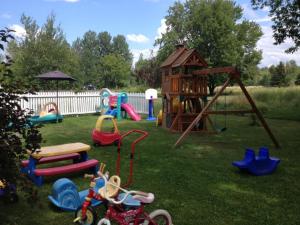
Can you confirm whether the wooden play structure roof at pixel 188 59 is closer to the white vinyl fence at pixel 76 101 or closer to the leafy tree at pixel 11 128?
the white vinyl fence at pixel 76 101

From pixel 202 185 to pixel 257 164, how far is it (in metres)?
1.47

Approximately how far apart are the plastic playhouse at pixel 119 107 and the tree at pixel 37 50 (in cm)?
1225

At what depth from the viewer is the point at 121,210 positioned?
145 inches

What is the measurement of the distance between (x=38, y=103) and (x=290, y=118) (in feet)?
44.3

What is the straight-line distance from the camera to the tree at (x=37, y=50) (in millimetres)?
26297

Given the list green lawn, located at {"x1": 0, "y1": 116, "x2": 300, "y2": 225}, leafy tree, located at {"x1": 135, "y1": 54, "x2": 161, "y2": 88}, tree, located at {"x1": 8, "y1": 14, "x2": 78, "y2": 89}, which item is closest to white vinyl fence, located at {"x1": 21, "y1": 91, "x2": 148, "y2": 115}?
green lawn, located at {"x1": 0, "y1": 116, "x2": 300, "y2": 225}

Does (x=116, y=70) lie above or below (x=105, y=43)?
below

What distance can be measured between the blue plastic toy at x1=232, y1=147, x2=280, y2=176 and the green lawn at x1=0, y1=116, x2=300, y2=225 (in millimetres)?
158

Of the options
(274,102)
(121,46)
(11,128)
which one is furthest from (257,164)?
(121,46)

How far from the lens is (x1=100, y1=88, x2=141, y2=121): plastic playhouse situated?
1534 cm

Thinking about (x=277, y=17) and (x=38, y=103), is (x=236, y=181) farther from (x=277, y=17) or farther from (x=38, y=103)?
(x=38, y=103)

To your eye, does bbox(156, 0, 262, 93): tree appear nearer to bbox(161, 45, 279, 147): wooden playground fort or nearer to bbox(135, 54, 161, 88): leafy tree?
bbox(135, 54, 161, 88): leafy tree

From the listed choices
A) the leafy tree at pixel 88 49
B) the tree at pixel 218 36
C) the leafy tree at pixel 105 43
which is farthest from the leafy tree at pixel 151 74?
the leafy tree at pixel 105 43

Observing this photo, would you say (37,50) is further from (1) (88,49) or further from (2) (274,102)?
(1) (88,49)
